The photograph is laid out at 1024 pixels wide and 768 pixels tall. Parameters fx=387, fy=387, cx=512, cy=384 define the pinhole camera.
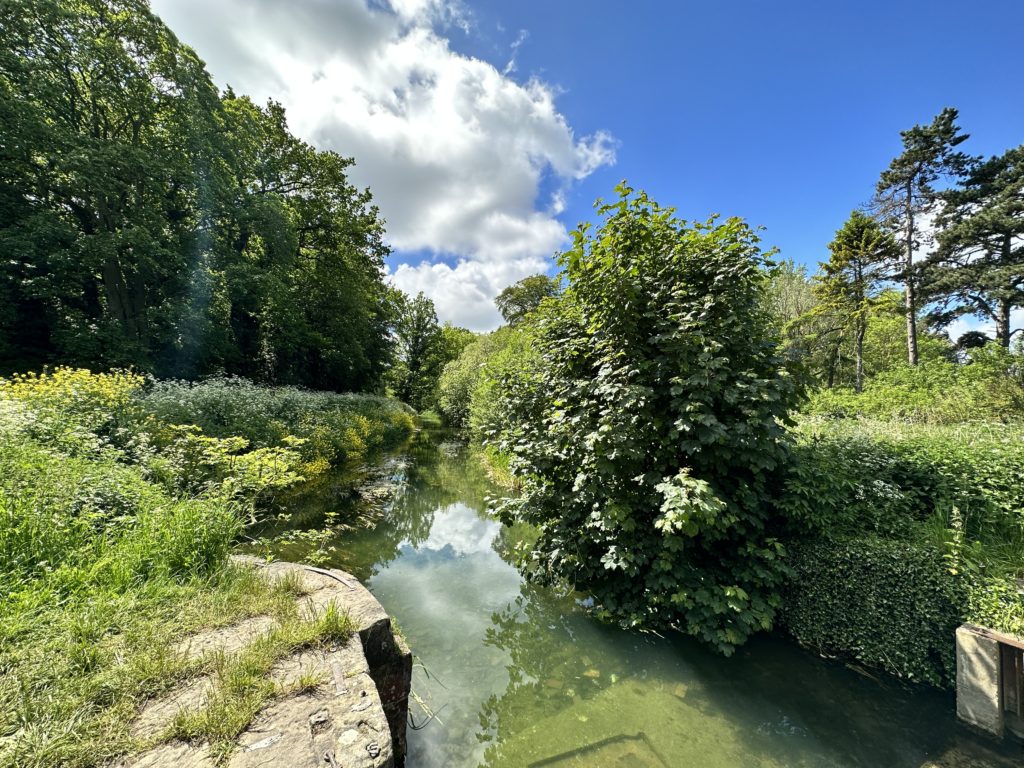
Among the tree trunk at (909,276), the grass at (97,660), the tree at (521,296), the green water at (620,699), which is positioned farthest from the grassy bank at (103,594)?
the tree at (521,296)

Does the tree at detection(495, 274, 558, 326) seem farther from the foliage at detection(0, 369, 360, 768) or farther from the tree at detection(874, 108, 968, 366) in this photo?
the foliage at detection(0, 369, 360, 768)

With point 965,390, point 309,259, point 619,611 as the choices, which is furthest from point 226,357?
point 965,390

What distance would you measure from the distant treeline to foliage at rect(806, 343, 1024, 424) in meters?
20.9

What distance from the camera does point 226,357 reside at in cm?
1872

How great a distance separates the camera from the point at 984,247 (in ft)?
57.5

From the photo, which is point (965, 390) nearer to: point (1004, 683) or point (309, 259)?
point (1004, 683)

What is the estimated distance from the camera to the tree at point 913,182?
17922 millimetres

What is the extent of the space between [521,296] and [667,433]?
117 ft

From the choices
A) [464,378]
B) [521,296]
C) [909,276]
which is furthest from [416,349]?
[909,276]

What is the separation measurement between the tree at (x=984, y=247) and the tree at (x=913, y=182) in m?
0.69

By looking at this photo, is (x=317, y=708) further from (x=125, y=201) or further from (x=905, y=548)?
(x=125, y=201)

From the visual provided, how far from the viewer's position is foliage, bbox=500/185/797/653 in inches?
152

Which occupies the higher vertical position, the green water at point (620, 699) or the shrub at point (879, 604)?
the shrub at point (879, 604)

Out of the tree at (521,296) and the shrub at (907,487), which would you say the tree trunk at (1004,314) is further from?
the tree at (521,296)
